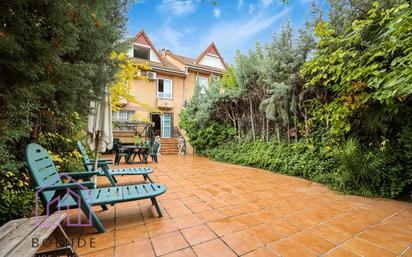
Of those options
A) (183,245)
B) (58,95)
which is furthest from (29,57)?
(183,245)

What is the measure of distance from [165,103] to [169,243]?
12.7 metres

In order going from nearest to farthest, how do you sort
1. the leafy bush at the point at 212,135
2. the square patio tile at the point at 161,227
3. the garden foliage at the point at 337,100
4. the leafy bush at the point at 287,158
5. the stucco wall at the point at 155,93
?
the square patio tile at the point at 161,227, the garden foliage at the point at 337,100, the leafy bush at the point at 287,158, the leafy bush at the point at 212,135, the stucco wall at the point at 155,93

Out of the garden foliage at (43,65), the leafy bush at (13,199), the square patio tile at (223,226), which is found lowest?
the square patio tile at (223,226)

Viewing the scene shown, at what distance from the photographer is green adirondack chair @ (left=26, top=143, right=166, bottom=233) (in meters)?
1.72

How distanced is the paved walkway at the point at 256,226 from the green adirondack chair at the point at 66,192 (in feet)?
1.07

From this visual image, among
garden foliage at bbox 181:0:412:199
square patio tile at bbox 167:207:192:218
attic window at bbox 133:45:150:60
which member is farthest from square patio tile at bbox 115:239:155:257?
attic window at bbox 133:45:150:60

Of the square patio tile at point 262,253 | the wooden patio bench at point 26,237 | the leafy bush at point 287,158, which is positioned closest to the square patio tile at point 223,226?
the square patio tile at point 262,253

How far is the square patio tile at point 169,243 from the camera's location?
1.68 metres

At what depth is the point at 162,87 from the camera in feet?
45.7

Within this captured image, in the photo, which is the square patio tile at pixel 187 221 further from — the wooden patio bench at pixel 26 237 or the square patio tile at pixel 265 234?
the wooden patio bench at pixel 26 237

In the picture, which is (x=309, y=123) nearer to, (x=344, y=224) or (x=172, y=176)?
(x=344, y=224)

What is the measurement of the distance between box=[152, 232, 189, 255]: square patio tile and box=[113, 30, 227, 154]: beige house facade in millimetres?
10461

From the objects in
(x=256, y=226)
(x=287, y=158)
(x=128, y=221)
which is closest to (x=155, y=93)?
(x=287, y=158)

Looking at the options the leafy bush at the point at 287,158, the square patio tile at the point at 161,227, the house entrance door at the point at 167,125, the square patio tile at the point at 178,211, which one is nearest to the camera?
the square patio tile at the point at 161,227
